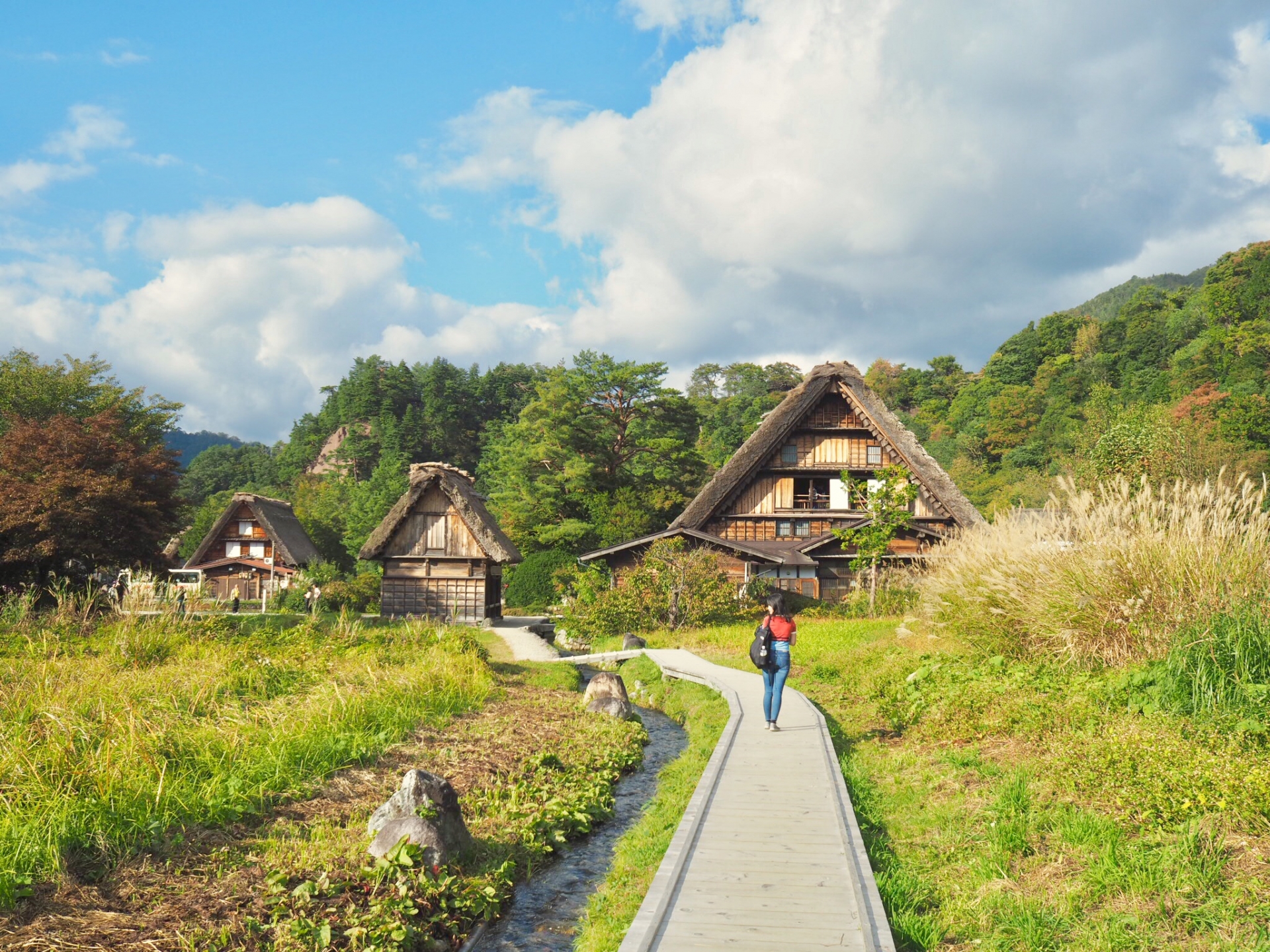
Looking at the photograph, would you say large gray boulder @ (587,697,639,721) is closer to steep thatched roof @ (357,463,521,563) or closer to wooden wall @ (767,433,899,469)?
steep thatched roof @ (357,463,521,563)

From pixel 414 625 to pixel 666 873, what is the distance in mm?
12276

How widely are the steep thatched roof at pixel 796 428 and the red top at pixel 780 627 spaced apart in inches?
673

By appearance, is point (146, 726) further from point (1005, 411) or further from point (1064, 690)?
point (1005, 411)

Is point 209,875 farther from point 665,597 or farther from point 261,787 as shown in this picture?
point 665,597

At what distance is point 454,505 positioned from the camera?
95.6ft

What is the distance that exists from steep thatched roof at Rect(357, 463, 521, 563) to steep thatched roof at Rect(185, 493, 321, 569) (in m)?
10.1

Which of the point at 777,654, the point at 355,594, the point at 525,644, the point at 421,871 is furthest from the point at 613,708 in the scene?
the point at 355,594

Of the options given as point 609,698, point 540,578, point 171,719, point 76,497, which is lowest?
point 609,698

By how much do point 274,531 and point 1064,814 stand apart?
118 feet

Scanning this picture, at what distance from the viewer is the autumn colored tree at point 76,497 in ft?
58.9

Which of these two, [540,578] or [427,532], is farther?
[540,578]

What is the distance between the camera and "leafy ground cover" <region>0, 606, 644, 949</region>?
5.31 m

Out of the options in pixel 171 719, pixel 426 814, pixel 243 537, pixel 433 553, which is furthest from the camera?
pixel 243 537

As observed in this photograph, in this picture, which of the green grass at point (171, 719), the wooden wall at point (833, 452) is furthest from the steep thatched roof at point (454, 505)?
the green grass at point (171, 719)
